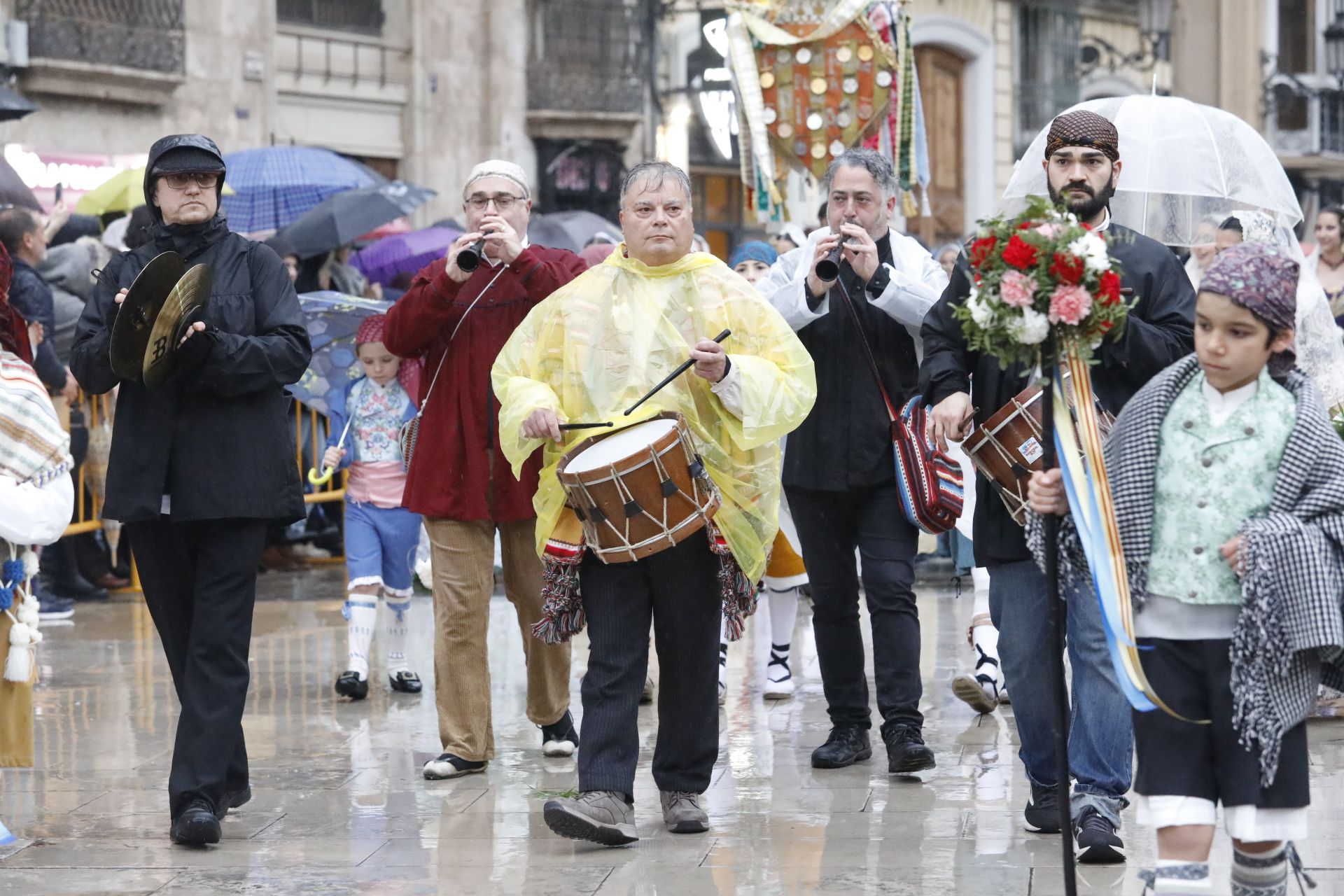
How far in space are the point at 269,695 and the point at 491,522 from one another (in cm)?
211

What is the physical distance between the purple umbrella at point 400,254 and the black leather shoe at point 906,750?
984 centimetres

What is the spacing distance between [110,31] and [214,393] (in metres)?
14.9

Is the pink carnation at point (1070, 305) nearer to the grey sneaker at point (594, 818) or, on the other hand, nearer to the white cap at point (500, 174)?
the grey sneaker at point (594, 818)

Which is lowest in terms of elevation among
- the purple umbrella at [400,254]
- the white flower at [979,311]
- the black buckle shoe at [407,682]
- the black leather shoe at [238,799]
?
the black buckle shoe at [407,682]

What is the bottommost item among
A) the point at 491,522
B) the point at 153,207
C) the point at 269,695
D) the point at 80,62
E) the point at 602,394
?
the point at 269,695

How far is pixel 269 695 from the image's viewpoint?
341 inches

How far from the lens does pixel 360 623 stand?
8680 mm

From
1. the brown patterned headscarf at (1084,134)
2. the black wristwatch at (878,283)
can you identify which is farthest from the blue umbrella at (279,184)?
the brown patterned headscarf at (1084,134)

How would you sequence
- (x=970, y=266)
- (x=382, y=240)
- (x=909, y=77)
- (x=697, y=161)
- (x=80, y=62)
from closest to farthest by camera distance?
(x=970, y=266) → (x=909, y=77) → (x=382, y=240) → (x=80, y=62) → (x=697, y=161)

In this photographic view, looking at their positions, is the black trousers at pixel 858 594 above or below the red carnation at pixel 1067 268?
below

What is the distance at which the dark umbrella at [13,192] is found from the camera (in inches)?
432

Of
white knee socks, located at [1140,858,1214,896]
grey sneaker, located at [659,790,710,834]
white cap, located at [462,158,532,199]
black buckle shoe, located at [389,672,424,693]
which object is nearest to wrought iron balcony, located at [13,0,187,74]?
black buckle shoe, located at [389,672,424,693]

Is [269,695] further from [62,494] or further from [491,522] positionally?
[62,494]

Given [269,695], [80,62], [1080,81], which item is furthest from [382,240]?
[1080,81]
